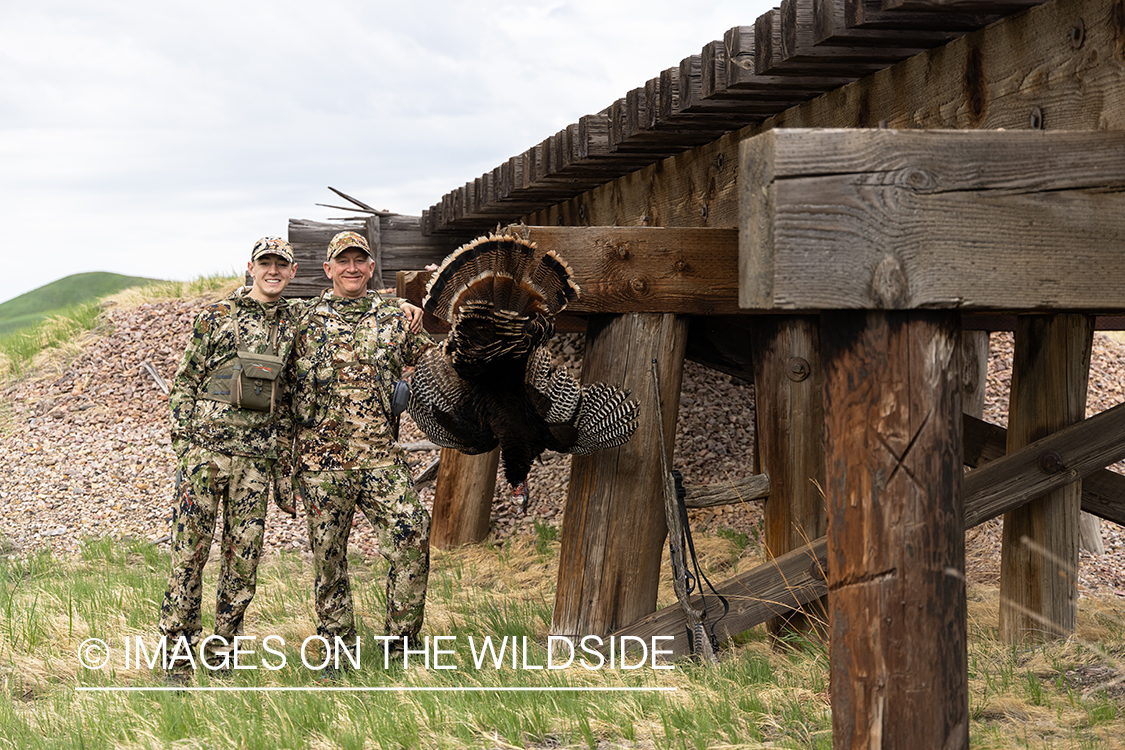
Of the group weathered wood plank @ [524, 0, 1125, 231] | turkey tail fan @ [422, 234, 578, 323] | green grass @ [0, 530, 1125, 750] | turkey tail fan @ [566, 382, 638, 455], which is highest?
weathered wood plank @ [524, 0, 1125, 231]

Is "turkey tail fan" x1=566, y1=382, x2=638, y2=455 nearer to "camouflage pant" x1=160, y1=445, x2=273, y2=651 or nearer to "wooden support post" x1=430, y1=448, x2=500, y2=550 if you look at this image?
"camouflage pant" x1=160, y1=445, x2=273, y2=651

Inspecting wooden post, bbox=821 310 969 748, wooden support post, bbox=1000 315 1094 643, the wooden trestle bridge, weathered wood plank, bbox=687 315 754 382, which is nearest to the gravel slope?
weathered wood plank, bbox=687 315 754 382

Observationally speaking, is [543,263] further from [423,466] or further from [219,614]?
[423,466]

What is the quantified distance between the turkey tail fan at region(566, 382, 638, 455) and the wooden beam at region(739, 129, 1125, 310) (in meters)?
1.95

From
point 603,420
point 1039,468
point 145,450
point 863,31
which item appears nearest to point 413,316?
point 603,420

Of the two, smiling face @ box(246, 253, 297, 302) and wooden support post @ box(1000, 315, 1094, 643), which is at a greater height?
smiling face @ box(246, 253, 297, 302)

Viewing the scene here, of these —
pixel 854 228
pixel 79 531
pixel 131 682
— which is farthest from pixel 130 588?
pixel 854 228

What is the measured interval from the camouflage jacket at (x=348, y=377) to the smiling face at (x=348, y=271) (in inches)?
2.0

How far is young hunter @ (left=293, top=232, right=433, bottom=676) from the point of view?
470 centimetres

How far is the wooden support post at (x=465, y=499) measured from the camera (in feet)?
28.7

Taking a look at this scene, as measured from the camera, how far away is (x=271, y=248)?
193 inches

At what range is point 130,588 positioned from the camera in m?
6.96

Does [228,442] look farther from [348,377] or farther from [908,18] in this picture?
[908,18]

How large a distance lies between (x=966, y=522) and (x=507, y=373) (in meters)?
2.21
